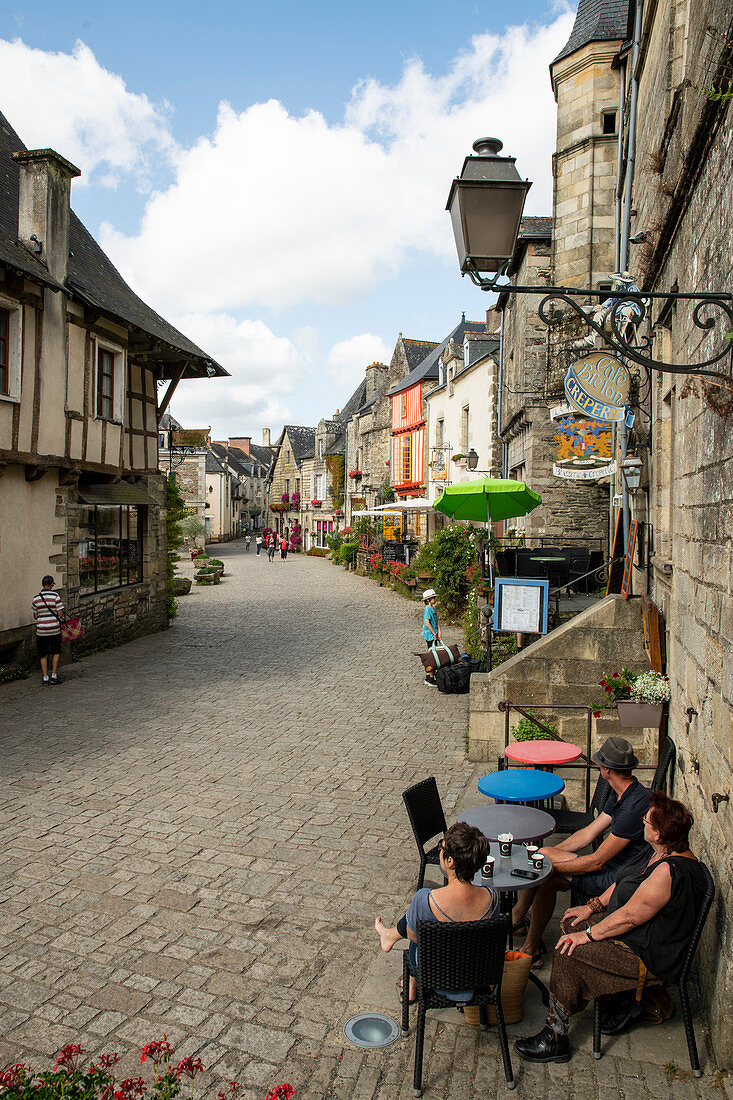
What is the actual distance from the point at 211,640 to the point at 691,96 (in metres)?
12.7

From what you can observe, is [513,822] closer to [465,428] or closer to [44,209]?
[44,209]

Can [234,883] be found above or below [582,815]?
below

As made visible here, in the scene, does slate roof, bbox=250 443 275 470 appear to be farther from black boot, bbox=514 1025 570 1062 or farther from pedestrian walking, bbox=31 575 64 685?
black boot, bbox=514 1025 570 1062

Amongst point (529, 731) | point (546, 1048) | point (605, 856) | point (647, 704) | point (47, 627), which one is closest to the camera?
point (546, 1048)

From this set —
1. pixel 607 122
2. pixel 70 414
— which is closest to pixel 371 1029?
pixel 70 414

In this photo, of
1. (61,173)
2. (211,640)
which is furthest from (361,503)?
(61,173)

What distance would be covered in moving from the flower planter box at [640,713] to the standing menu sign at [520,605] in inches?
98.9

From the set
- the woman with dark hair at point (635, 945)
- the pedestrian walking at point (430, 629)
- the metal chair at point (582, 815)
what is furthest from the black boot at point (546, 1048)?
the pedestrian walking at point (430, 629)

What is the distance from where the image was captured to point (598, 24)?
1295 centimetres

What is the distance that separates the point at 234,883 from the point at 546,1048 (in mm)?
2320

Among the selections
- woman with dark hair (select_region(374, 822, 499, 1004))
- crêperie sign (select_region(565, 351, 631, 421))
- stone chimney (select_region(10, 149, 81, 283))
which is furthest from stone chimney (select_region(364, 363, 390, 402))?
woman with dark hair (select_region(374, 822, 499, 1004))

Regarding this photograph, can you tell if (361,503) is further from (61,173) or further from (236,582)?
(61,173)

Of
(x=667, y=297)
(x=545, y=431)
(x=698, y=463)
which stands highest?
(x=545, y=431)

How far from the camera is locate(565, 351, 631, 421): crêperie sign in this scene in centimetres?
657
